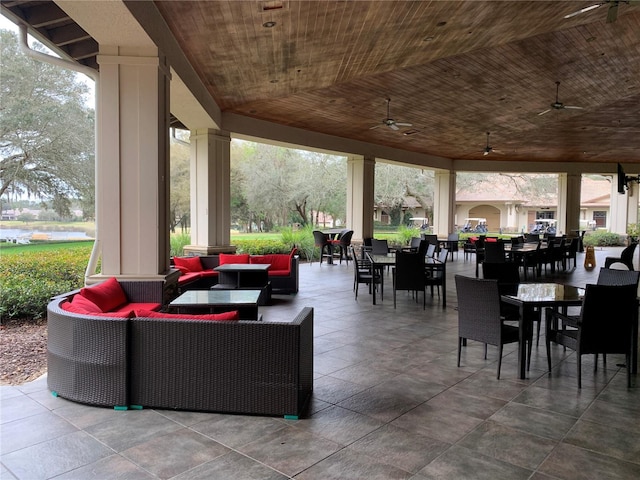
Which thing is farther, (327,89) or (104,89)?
(327,89)

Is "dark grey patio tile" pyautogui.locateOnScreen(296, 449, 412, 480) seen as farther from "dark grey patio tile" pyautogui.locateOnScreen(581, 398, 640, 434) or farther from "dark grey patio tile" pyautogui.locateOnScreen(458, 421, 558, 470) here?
"dark grey patio tile" pyautogui.locateOnScreen(581, 398, 640, 434)

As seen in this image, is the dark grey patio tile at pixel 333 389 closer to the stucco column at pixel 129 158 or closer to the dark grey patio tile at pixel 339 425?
the dark grey patio tile at pixel 339 425

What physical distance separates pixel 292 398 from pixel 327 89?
6478 mm

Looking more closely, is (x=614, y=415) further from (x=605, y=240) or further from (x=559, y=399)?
(x=605, y=240)

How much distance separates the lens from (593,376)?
159 inches

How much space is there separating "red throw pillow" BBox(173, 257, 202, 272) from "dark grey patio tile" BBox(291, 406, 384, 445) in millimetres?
5191

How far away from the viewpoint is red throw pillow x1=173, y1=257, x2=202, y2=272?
7835mm

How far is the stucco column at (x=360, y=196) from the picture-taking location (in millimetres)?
13883

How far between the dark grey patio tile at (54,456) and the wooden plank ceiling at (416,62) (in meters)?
3.95

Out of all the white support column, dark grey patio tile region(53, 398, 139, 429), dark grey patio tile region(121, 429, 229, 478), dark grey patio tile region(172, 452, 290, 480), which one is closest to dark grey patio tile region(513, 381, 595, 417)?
dark grey patio tile region(172, 452, 290, 480)

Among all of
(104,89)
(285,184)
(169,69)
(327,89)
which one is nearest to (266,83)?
(327,89)

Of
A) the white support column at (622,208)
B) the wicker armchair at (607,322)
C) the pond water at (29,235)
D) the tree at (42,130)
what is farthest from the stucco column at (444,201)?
the wicker armchair at (607,322)

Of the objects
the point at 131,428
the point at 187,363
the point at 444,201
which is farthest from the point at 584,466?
the point at 444,201

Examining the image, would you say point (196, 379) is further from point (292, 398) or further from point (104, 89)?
point (104, 89)
